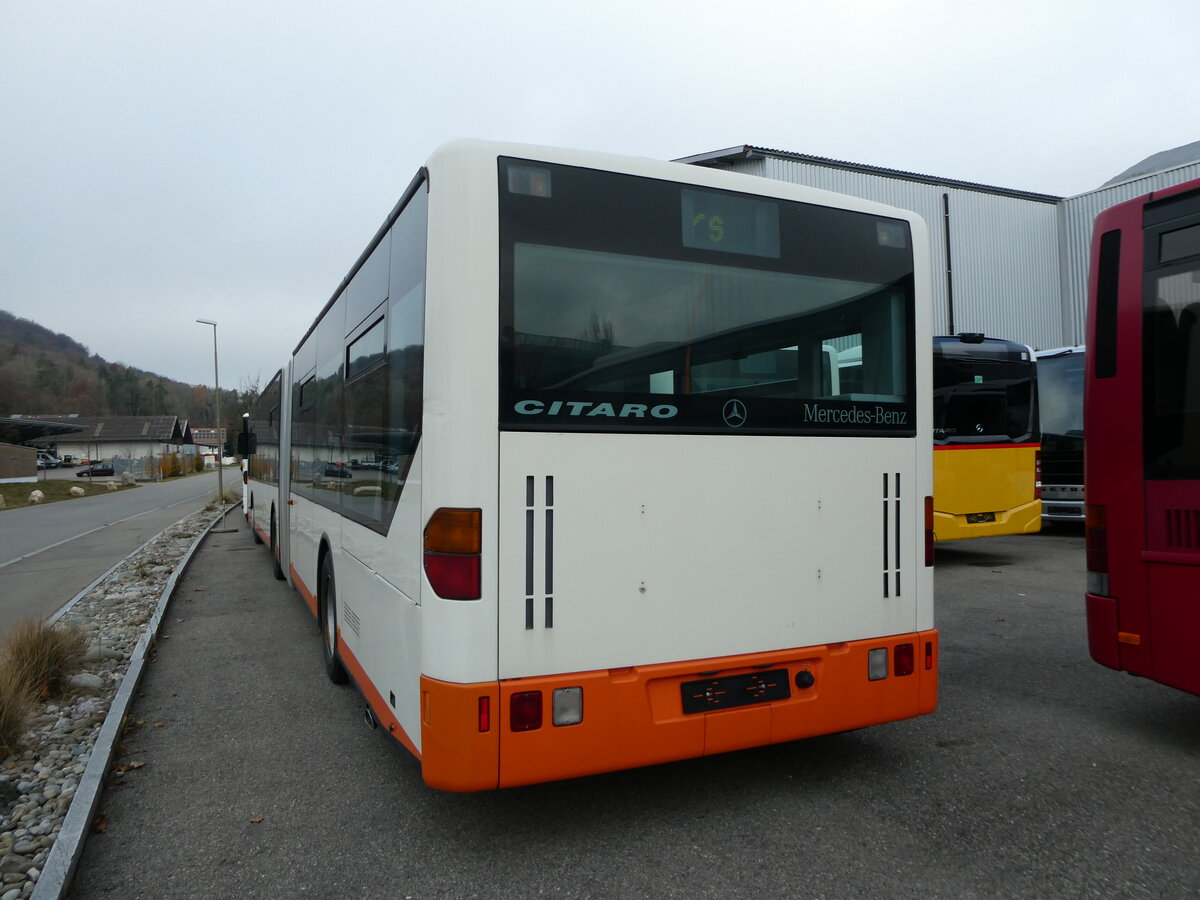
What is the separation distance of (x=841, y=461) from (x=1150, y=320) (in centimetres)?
196

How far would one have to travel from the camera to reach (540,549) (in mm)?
3229

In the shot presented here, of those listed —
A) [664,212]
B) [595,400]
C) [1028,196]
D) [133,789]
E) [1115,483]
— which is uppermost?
[1028,196]

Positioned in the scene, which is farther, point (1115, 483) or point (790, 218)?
point (1115, 483)

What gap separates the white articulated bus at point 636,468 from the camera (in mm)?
3154

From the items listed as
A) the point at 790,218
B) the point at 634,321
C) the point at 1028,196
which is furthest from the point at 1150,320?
the point at 1028,196

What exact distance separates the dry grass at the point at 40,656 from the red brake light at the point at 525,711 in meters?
3.75

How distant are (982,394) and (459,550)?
10.1 metres

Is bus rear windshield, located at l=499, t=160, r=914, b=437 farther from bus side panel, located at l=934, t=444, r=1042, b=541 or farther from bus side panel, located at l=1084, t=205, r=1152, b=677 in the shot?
bus side panel, located at l=934, t=444, r=1042, b=541

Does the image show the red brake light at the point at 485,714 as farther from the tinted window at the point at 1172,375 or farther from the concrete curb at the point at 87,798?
the tinted window at the point at 1172,375

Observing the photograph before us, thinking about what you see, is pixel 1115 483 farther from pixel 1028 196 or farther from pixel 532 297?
pixel 1028 196

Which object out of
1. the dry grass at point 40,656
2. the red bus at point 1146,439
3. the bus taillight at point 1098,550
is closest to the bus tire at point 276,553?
the dry grass at point 40,656

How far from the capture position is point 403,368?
370 centimetres

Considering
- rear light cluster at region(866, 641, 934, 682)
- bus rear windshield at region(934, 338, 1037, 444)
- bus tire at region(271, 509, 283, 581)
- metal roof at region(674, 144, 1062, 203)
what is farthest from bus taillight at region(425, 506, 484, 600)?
metal roof at region(674, 144, 1062, 203)

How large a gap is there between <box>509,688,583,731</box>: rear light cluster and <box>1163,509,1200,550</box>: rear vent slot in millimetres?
3124
